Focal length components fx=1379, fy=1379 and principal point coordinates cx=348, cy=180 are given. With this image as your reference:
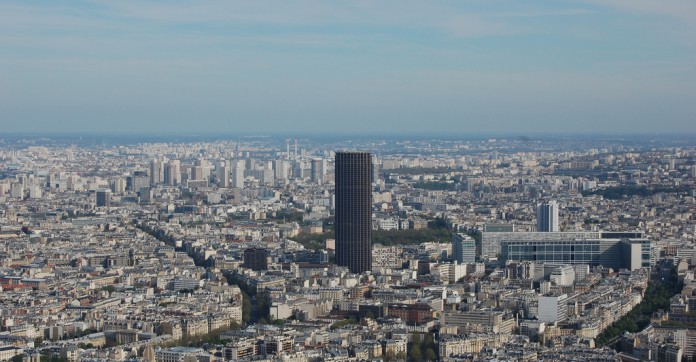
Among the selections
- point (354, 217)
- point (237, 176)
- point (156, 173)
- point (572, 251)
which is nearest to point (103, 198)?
point (237, 176)

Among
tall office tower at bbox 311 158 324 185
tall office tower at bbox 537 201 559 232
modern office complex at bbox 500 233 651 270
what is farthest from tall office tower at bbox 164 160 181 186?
modern office complex at bbox 500 233 651 270

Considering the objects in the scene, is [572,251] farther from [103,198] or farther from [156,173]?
[156,173]

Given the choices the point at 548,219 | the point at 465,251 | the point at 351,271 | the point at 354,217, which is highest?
the point at 354,217

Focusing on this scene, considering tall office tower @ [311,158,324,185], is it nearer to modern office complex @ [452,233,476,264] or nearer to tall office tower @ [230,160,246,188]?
tall office tower @ [230,160,246,188]

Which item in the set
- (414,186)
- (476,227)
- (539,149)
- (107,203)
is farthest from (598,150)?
(476,227)

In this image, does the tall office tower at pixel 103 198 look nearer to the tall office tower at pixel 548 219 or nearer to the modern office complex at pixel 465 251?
the tall office tower at pixel 548 219

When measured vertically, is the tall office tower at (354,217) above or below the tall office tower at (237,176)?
above

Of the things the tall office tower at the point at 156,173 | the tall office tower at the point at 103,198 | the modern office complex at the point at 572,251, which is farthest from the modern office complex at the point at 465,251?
the tall office tower at the point at 156,173
